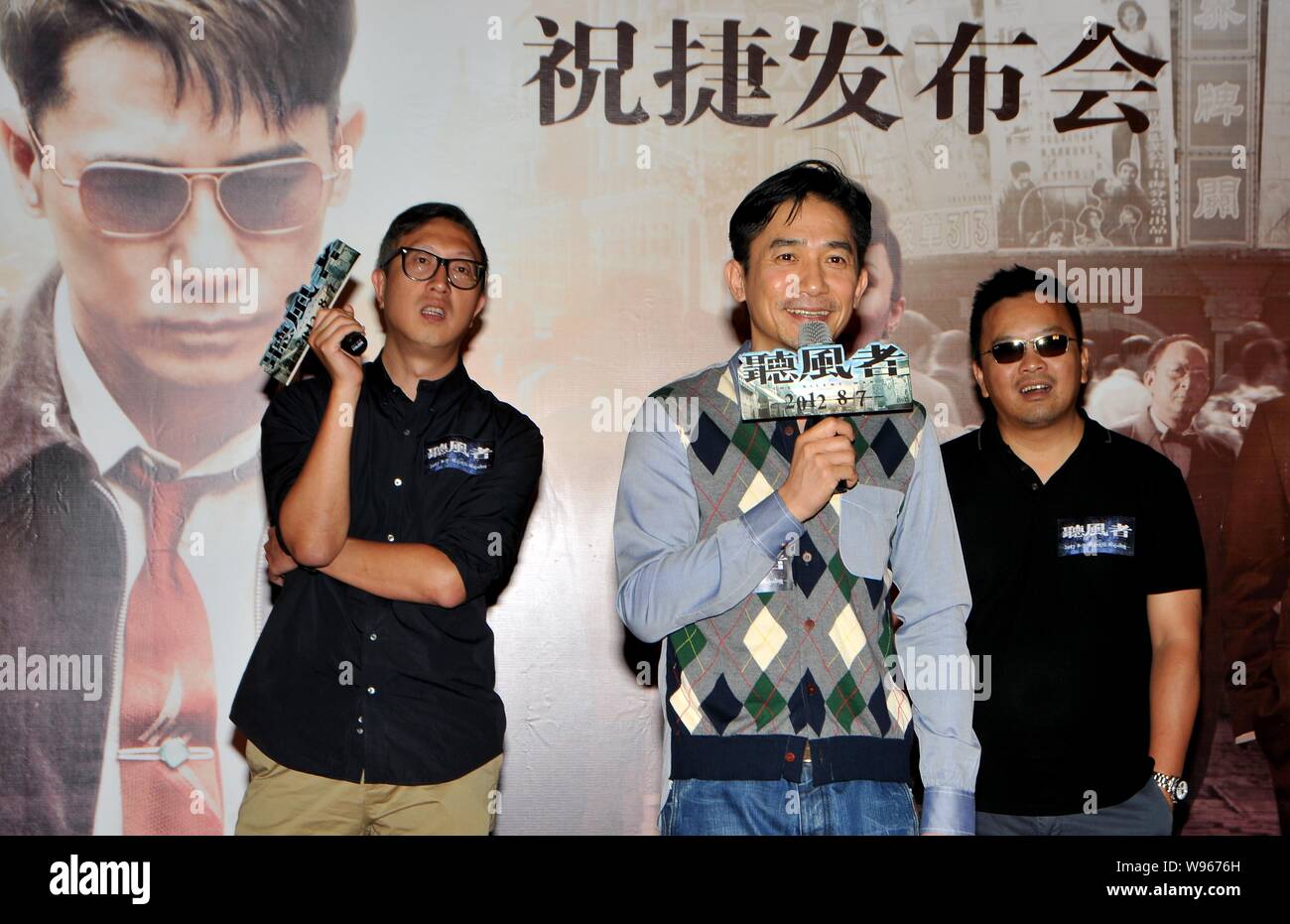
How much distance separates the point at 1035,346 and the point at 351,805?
6.81 feet

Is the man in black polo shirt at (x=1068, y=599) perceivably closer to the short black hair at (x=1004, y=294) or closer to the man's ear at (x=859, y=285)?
the short black hair at (x=1004, y=294)

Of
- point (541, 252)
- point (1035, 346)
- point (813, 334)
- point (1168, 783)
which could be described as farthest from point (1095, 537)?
point (541, 252)

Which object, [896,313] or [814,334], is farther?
[896,313]

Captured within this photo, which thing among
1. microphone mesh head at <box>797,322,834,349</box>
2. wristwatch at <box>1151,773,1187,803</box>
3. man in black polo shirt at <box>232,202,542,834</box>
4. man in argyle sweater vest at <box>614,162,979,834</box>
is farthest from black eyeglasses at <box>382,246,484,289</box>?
wristwatch at <box>1151,773,1187,803</box>

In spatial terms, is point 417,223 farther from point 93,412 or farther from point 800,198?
point 93,412

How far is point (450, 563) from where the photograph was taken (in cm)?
289

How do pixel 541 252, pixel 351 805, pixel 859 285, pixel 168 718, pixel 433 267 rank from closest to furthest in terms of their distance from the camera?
1. pixel 859 285
2. pixel 351 805
3. pixel 433 267
4. pixel 168 718
5. pixel 541 252

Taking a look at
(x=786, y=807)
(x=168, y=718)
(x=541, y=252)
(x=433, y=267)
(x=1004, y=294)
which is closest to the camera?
(x=786, y=807)

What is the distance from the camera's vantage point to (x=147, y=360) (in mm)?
4250

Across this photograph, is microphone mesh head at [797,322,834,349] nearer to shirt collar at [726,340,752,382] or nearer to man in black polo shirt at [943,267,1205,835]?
shirt collar at [726,340,752,382]

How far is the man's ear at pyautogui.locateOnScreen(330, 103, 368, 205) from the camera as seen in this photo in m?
4.25

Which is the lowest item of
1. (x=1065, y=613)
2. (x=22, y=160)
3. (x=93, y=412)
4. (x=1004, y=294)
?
(x=1065, y=613)
